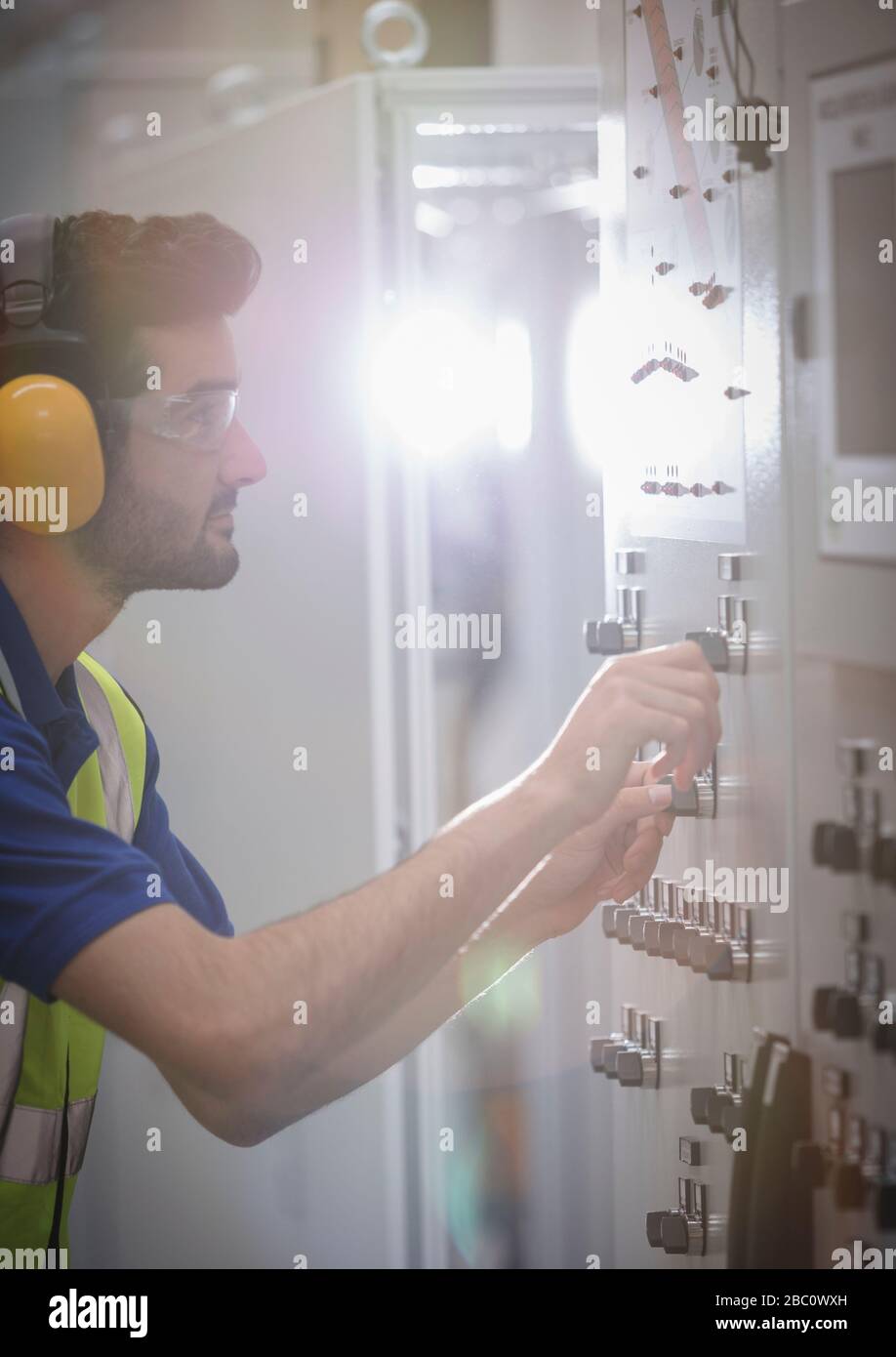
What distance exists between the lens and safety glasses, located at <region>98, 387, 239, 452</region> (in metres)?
1.13

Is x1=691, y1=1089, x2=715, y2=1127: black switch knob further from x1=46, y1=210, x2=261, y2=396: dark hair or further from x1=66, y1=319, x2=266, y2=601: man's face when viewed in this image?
x1=46, y1=210, x2=261, y2=396: dark hair

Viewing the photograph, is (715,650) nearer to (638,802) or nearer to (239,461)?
(638,802)

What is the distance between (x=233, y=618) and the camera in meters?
1.59

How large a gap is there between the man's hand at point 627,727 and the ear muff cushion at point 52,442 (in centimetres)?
41

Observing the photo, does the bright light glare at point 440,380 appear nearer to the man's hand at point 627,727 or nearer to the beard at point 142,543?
the beard at point 142,543

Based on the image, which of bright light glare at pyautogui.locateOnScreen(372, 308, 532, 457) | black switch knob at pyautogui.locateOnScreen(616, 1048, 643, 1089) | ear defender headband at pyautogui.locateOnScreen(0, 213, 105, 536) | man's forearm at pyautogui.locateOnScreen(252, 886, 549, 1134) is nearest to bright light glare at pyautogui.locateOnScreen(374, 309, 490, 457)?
bright light glare at pyautogui.locateOnScreen(372, 308, 532, 457)

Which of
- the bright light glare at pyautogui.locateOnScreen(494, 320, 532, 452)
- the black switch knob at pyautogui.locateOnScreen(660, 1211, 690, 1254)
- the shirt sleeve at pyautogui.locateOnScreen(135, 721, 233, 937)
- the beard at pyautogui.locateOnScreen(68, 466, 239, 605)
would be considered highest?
the bright light glare at pyautogui.locateOnScreen(494, 320, 532, 452)

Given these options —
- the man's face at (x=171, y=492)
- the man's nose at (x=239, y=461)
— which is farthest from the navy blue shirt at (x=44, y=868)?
the man's nose at (x=239, y=461)

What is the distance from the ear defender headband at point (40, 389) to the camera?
42.6 inches

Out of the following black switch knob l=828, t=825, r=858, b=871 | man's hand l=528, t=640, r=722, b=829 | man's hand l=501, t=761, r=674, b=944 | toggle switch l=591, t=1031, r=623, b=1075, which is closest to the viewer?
black switch knob l=828, t=825, r=858, b=871

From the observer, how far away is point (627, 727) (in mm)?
981
